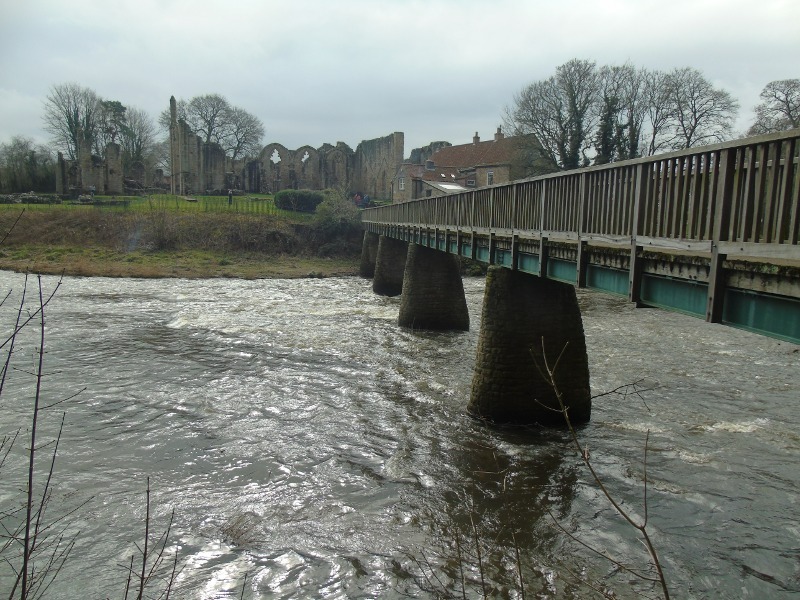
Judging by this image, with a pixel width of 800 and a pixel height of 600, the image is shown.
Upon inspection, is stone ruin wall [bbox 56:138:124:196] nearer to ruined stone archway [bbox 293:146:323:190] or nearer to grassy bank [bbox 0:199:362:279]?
grassy bank [bbox 0:199:362:279]

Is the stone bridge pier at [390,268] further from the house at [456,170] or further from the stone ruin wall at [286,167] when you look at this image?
the stone ruin wall at [286,167]

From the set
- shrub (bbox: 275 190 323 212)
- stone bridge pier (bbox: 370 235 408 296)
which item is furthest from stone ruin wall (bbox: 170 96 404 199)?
stone bridge pier (bbox: 370 235 408 296)

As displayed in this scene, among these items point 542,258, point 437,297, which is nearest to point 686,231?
point 542,258

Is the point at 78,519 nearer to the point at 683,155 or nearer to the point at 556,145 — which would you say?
the point at 683,155

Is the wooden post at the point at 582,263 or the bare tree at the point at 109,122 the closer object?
the wooden post at the point at 582,263

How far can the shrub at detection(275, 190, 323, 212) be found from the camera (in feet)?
173

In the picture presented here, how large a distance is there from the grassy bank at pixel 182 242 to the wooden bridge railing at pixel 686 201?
29557mm

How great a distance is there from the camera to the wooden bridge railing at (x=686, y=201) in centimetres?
519

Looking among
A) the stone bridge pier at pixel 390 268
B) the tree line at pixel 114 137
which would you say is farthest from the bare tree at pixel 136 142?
the stone bridge pier at pixel 390 268

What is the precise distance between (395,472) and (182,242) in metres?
39.4

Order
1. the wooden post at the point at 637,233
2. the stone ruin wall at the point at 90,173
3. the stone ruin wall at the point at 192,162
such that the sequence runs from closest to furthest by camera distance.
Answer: the wooden post at the point at 637,233 → the stone ruin wall at the point at 90,173 → the stone ruin wall at the point at 192,162

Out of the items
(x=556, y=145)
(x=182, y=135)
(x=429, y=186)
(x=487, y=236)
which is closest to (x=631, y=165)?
(x=487, y=236)

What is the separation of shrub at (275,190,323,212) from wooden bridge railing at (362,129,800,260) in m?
43.2

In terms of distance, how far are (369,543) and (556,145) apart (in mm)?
35913
